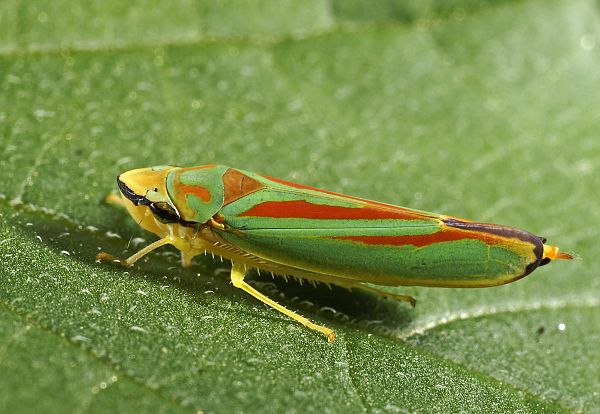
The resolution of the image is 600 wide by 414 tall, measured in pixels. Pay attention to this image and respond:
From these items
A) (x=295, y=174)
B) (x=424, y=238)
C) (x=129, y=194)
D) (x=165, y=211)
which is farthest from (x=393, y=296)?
(x=129, y=194)

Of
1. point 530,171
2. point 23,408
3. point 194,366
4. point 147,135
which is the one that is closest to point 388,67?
point 530,171

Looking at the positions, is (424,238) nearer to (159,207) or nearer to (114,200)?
(159,207)

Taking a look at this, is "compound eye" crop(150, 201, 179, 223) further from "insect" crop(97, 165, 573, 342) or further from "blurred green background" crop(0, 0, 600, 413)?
"blurred green background" crop(0, 0, 600, 413)

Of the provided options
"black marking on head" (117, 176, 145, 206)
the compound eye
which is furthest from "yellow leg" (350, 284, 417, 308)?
"black marking on head" (117, 176, 145, 206)

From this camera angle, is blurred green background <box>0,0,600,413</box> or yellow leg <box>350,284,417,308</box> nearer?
blurred green background <box>0,0,600,413</box>

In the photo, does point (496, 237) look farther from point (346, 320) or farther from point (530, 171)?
point (530, 171)

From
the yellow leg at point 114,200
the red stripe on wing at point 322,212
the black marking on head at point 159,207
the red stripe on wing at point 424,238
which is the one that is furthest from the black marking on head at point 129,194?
the red stripe on wing at point 424,238
